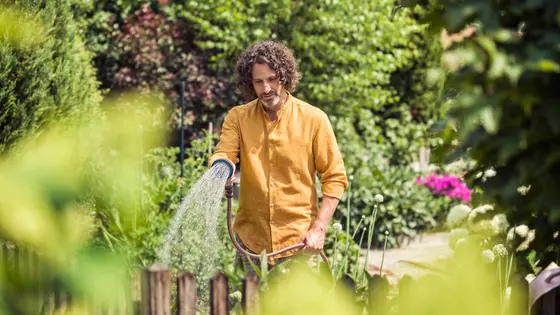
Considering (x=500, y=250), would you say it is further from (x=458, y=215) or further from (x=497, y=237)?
(x=458, y=215)

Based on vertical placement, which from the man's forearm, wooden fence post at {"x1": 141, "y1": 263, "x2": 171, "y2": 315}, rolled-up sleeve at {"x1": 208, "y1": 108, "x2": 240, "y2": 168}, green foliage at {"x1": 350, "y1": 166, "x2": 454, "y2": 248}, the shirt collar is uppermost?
the shirt collar

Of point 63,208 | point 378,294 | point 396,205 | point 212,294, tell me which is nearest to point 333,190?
point 378,294

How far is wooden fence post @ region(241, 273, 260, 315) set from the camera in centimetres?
142

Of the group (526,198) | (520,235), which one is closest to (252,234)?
(520,235)

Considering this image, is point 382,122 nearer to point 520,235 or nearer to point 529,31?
point 520,235

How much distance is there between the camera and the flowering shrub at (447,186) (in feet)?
23.9

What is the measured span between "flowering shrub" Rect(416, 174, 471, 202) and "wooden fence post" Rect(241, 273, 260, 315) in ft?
19.9

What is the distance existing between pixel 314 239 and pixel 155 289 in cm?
164

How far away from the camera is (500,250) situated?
240cm

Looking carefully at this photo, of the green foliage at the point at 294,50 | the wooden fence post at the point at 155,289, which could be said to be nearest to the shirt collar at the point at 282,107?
the wooden fence post at the point at 155,289

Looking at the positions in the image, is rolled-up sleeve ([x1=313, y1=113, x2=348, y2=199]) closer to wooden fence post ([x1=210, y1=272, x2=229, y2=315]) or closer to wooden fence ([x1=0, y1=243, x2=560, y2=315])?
wooden fence ([x1=0, y1=243, x2=560, y2=315])

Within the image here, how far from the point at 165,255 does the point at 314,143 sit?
1.51 m

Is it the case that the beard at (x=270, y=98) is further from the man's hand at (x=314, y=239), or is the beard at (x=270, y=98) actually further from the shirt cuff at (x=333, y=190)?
the man's hand at (x=314, y=239)

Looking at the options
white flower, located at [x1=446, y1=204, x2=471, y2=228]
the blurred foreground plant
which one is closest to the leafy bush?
white flower, located at [x1=446, y1=204, x2=471, y2=228]
